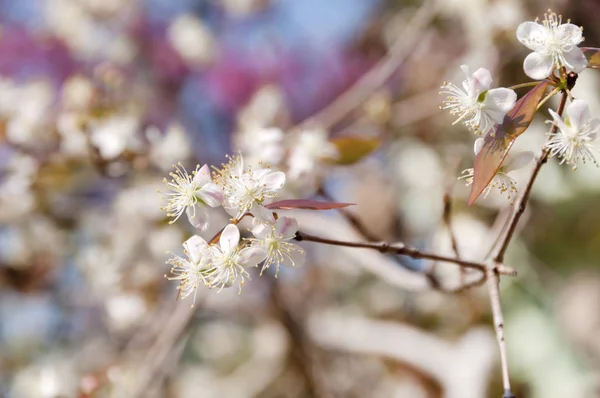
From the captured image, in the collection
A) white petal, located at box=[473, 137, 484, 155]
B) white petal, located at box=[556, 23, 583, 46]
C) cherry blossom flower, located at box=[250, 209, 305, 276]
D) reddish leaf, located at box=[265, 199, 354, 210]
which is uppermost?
white petal, located at box=[556, 23, 583, 46]

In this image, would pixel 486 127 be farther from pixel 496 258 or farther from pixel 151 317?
pixel 151 317

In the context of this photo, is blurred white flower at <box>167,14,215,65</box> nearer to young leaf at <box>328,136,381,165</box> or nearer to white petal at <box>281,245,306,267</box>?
young leaf at <box>328,136,381,165</box>

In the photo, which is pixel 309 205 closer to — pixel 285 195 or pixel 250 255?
pixel 250 255

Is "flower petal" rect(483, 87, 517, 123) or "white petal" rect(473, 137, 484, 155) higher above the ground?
"flower petal" rect(483, 87, 517, 123)

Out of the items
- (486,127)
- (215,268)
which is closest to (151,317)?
(215,268)

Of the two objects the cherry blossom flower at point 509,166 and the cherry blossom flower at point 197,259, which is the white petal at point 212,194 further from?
the cherry blossom flower at point 509,166

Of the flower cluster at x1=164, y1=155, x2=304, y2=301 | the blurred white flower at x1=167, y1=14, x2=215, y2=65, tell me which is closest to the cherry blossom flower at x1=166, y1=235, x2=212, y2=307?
the flower cluster at x1=164, y1=155, x2=304, y2=301

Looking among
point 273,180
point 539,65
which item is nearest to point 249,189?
point 273,180

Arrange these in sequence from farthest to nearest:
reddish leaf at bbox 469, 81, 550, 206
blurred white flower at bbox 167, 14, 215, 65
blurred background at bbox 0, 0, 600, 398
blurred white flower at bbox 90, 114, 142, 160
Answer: blurred white flower at bbox 167, 14, 215, 65, blurred background at bbox 0, 0, 600, 398, blurred white flower at bbox 90, 114, 142, 160, reddish leaf at bbox 469, 81, 550, 206
